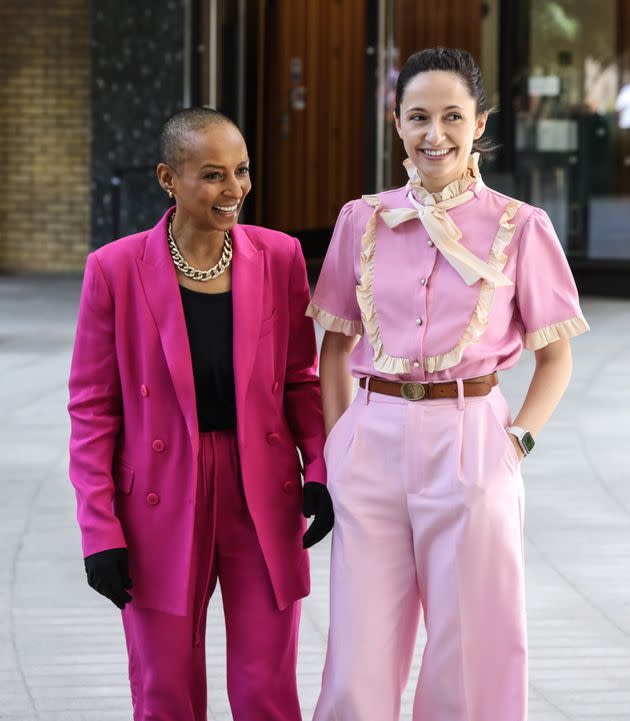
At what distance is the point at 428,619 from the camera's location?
2.35 metres

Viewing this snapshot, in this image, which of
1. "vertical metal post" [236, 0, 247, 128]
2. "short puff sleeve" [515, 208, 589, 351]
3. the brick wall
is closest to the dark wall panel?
"vertical metal post" [236, 0, 247, 128]

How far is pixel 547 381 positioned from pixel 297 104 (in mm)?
13646

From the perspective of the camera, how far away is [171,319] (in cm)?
236

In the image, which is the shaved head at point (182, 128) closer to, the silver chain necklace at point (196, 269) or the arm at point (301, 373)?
the silver chain necklace at point (196, 269)

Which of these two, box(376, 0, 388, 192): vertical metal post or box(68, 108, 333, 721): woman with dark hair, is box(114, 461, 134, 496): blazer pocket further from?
box(376, 0, 388, 192): vertical metal post

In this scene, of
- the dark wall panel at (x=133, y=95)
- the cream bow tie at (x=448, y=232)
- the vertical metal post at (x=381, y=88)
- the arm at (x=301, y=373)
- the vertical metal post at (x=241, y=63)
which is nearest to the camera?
the cream bow tie at (x=448, y=232)

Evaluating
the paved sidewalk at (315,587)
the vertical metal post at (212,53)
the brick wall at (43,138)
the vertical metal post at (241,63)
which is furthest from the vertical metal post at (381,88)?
the paved sidewalk at (315,587)

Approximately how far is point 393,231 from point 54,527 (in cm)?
315

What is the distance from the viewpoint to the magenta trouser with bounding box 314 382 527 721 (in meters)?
2.29

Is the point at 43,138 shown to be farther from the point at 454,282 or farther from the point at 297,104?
the point at 454,282

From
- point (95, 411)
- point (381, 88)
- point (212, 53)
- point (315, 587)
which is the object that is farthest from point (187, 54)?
point (95, 411)

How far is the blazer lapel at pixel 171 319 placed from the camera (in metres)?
2.34

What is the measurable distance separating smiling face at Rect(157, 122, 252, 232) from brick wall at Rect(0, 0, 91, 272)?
14.3 metres

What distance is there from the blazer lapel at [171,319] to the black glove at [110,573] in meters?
0.24
